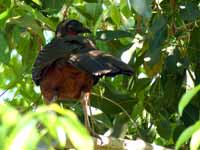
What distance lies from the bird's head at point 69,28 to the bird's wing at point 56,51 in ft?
1.14

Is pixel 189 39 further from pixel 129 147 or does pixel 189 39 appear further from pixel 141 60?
pixel 129 147

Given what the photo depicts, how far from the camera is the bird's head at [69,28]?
404 cm

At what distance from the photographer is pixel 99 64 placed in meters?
3.01

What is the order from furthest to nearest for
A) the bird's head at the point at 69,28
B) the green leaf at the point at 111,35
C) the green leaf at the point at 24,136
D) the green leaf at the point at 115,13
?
the bird's head at the point at 69,28, the green leaf at the point at 115,13, the green leaf at the point at 111,35, the green leaf at the point at 24,136

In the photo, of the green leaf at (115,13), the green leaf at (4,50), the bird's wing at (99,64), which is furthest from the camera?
the green leaf at (115,13)

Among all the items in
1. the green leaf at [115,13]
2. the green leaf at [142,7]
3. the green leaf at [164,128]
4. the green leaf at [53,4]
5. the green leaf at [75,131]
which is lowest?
the green leaf at [164,128]

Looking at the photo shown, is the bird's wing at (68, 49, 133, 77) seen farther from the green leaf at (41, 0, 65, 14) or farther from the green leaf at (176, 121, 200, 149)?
the green leaf at (176, 121, 200, 149)

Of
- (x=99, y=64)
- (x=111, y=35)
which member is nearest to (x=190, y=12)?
(x=111, y=35)

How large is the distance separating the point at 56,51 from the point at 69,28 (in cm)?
63

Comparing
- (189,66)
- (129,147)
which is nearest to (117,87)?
(189,66)

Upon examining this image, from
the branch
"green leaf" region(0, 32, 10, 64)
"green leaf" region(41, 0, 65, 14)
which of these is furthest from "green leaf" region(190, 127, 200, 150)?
"green leaf" region(41, 0, 65, 14)

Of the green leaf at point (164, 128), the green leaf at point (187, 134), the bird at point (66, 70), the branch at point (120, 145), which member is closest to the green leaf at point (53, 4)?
the bird at point (66, 70)

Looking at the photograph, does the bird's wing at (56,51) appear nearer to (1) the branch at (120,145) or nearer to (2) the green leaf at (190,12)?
(2) the green leaf at (190,12)

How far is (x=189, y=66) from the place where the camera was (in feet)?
13.0
